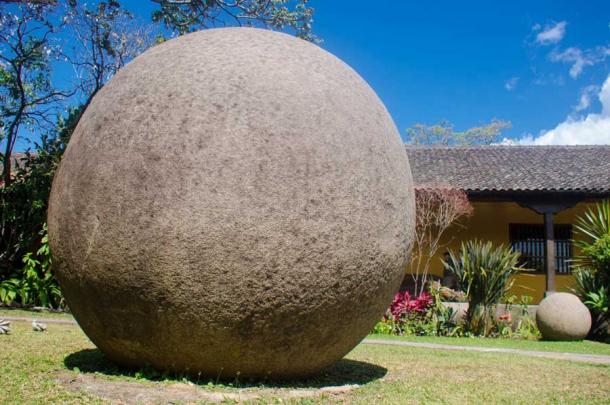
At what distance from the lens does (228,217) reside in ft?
13.4

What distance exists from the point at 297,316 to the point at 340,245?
1.85 ft

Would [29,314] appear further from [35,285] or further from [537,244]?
[537,244]

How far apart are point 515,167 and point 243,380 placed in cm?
1676

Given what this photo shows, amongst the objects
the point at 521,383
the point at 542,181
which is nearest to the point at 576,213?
the point at 542,181

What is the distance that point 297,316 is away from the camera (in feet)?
14.1

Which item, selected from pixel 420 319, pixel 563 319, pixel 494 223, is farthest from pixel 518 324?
pixel 494 223

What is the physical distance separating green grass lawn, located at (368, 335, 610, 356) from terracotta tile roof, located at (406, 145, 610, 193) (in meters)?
5.97

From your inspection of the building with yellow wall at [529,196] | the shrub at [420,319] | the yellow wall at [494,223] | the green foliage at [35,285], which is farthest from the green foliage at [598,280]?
the green foliage at [35,285]

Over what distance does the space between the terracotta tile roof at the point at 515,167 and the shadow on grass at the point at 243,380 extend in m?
12.3

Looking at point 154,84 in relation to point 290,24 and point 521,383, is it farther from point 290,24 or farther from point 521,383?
point 290,24

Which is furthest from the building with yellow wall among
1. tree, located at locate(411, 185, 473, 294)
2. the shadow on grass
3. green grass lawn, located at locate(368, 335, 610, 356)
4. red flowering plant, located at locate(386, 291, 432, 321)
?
the shadow on grass

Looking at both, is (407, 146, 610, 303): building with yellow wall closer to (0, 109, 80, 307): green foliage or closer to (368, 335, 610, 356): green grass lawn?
(368, 335, 610, 356): green grass lawn

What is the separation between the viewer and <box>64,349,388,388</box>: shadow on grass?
14.8 feet

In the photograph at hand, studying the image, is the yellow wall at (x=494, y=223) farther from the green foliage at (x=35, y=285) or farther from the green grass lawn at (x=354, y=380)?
the green grass lawn at (x=354, y=380)
